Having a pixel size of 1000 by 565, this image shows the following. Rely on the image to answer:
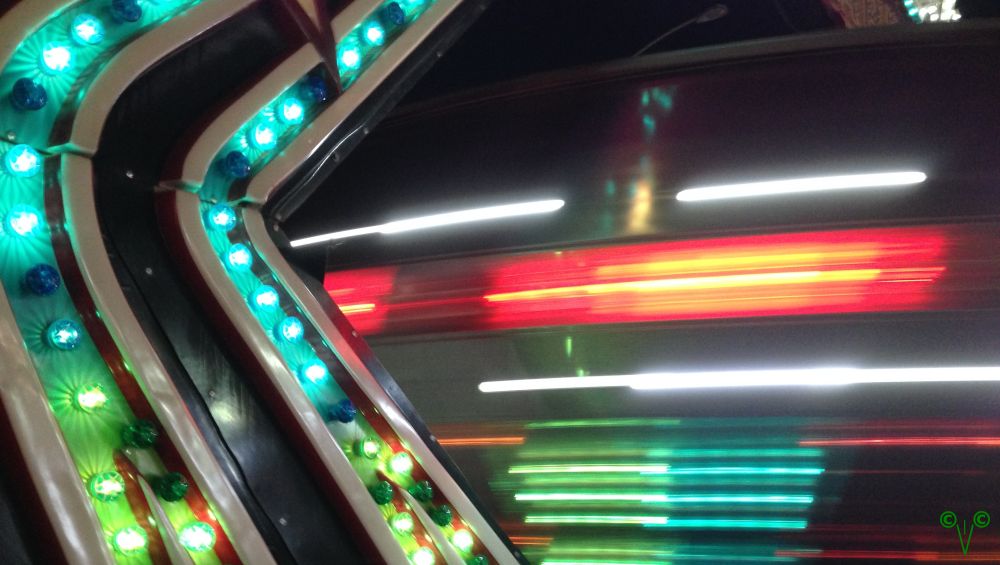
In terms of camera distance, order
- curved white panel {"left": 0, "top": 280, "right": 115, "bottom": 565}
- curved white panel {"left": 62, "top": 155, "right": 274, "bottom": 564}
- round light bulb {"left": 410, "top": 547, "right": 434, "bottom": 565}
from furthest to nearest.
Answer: round light bulb {"left": 410, "top": 547, "right": 434, "bottom": 565} < curved white panel {"left": 62, "top": 155, "right": 274, "bottom": 564} < curved white panel {"left": 0, "top": 280, "right": 115, "bottom": 565}

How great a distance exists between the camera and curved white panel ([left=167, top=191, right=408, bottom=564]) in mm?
1512

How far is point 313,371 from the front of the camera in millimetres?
1738

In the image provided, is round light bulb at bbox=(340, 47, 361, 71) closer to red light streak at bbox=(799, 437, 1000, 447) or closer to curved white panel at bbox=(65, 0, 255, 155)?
curved white panel at bbox=(65, 0, 255, 155)

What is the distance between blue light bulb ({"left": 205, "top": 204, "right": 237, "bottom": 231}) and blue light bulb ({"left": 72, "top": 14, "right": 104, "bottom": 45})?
425 mm

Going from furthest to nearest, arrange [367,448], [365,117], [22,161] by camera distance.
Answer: [365,117], [367,448], [22,161]

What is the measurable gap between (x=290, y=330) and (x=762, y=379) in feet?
4.88

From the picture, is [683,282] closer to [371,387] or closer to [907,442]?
[907,442]

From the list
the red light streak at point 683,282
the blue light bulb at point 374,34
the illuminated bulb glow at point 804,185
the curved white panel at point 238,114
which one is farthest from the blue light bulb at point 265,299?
the illuminated bulb glow at point 804,185

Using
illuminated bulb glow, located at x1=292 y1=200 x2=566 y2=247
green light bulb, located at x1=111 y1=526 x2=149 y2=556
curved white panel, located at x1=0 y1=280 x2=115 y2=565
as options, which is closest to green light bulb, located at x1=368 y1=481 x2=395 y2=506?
green light bulb, located at x1=111 y1=526 x2=149 y2=556

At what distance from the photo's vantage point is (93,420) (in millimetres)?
1233

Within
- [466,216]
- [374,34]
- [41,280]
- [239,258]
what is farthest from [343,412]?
[466,216]

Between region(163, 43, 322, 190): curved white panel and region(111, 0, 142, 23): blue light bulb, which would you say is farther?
region(163, 43, 322, 190): curved white panel

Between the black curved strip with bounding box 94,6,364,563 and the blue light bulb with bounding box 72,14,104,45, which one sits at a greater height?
the blue light bulb with bounding box 72,14,104,45

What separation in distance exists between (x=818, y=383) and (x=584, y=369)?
74 cm
